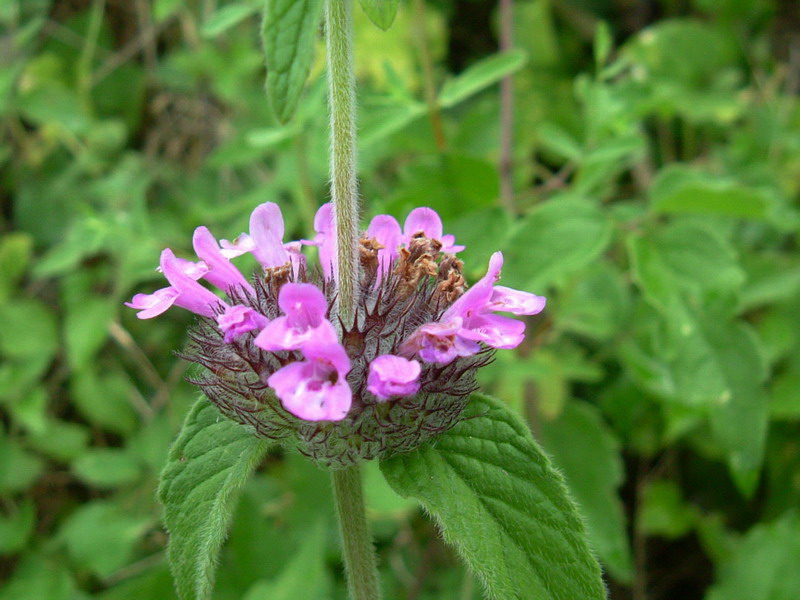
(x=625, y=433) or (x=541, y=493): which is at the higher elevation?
(x=541, y=493)

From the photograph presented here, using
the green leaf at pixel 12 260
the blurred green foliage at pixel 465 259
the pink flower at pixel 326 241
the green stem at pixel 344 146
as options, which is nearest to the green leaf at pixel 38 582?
the blurred green foliage at pixel 465 259

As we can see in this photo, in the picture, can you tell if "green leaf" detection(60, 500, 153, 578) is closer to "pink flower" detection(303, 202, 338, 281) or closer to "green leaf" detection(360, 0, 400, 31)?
"pink flower" detection(303, 202, 338, 281)

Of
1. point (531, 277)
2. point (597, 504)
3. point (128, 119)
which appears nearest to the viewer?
point (531, 277)

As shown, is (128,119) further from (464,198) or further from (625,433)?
(625,433)

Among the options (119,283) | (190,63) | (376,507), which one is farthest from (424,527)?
(190,63)

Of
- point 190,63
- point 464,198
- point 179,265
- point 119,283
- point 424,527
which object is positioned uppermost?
point 179,265

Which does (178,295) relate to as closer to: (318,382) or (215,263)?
(215,263)

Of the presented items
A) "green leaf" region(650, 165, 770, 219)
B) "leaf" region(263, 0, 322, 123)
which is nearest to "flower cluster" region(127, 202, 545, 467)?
"leaf" region(263, 0, 322, 123)
